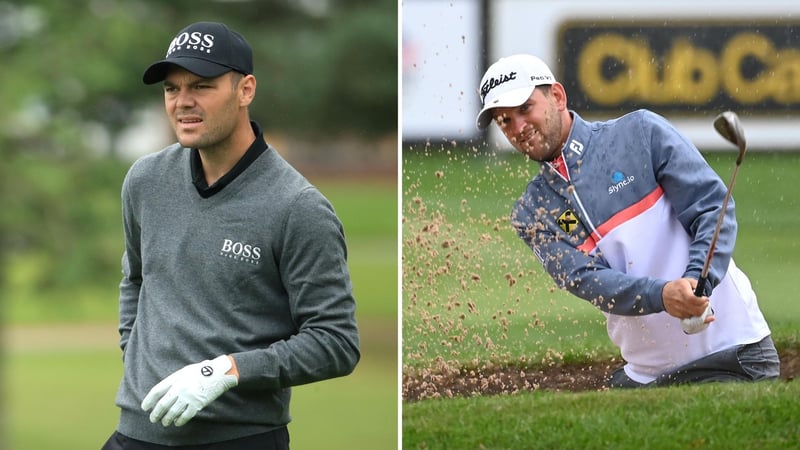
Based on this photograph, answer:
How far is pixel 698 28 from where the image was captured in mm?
3861

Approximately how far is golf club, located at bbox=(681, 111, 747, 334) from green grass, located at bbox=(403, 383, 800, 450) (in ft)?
0.70

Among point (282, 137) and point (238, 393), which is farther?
point (282, 137)

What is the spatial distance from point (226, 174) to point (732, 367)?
5.13 ft

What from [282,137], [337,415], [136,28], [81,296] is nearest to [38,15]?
[136,28]

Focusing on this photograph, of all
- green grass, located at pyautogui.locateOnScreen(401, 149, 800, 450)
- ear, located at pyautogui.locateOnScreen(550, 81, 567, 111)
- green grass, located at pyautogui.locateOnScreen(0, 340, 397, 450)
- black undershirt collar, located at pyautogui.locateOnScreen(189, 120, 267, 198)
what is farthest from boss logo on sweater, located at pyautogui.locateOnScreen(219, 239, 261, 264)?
green grass, located at pyautogui.locateOnScreen(0, 340, 397, 450)

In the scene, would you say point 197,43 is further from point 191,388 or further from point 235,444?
point 235,444

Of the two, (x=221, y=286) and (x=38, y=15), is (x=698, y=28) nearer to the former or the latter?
(x=221, y=286)

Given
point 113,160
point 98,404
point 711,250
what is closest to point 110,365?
point 98,404

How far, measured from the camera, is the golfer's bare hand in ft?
11.8

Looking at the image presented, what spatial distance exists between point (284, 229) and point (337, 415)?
13577 millimetres

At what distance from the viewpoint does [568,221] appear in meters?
3.72

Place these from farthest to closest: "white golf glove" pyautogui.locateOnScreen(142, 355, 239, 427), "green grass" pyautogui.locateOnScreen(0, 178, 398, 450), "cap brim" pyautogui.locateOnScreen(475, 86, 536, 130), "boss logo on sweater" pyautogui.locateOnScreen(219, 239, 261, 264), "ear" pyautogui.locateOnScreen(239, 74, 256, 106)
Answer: "green grass" pyautogui.locateOnScreen(0, 178, 398, 450)
"cap brim" pyautogui.locateOnScreen(475, 86, 536, 130)
"ear" pyautogui.locateOnScreen(239, 74, 256, 106)
"boss logo on sweater" pyautogui.locateOnScreen(219, 239, 261, 264)
"white golf glove" pyautogui.locateOnScreen(142, 355, 239, 427)

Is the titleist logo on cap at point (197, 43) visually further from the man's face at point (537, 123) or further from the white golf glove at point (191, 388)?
the man's face at point (537, 123)

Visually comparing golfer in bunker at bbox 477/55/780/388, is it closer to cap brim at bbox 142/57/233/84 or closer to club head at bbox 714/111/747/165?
club head at bbox 714/111/747/165
